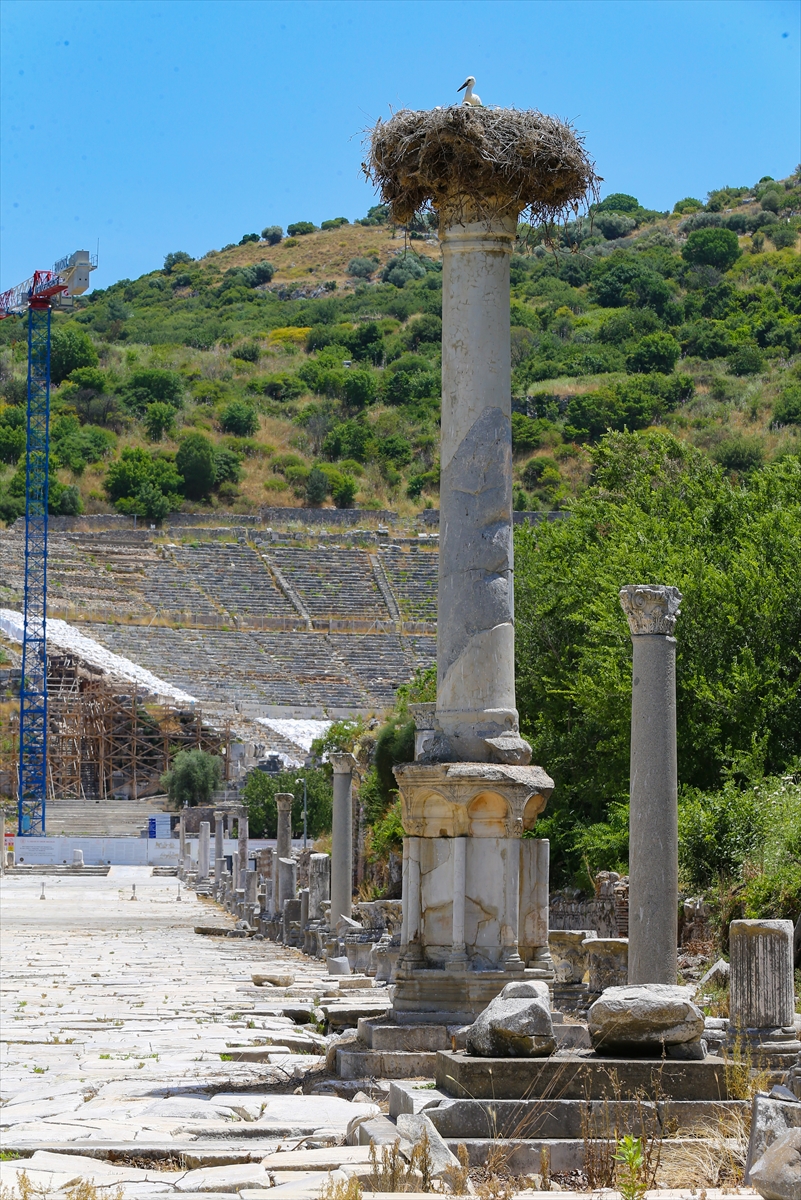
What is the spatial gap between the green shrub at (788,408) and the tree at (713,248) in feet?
88.1

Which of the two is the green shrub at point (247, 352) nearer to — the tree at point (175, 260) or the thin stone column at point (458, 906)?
the tree at point (175, 260)

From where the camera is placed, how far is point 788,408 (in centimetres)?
10244

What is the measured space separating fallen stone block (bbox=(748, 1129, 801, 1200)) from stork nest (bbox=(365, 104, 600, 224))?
654cm

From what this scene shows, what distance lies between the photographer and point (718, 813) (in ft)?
56.9

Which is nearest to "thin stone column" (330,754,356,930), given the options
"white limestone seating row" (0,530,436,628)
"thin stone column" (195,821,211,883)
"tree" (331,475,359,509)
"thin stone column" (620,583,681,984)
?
"thin stone column" (620,583,681,984)

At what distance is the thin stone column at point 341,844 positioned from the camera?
20516 millimetres

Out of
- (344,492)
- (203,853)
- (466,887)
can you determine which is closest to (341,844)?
(466,887)

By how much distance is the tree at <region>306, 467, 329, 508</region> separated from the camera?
116250mm

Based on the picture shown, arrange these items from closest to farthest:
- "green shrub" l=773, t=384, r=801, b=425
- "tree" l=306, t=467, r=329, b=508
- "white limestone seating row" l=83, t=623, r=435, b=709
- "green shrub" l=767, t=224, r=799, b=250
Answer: "white limestone seating row" l=83, t=623, r=435, b=709 < "green shrub" l=773, t=384, r=801, b=425 < "tree" l=306, t=467, r=329, b=508 < "green shrub" l=767, t=224, r=799, b=250

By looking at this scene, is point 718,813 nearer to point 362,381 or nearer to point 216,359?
point 362,381

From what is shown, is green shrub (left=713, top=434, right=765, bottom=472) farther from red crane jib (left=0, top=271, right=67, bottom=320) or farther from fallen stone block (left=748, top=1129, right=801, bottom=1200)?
fallen stone block (left=748, top=1129, right=801, bottom=1200)

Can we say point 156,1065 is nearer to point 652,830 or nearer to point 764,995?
point 652,830

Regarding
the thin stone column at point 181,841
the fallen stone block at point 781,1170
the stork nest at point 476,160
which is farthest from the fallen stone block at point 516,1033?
the thin stone column at point 181,841

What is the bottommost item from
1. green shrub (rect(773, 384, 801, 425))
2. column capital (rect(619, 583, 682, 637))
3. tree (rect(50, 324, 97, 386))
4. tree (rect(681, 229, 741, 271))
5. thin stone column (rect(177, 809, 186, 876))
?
thin stone column (rect(177, 809, 186, 876))
